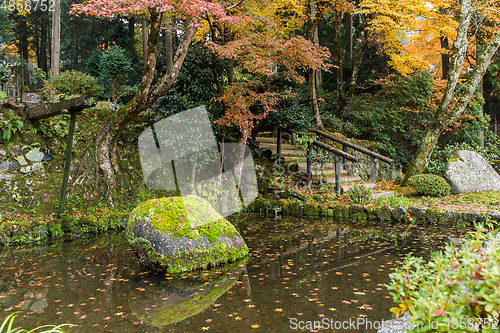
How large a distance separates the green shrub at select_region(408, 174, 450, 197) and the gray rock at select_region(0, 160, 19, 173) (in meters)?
9.91

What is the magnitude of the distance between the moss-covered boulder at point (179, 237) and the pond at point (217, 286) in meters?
0.20

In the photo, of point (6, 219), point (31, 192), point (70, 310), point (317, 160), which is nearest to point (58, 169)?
point (31, 192)

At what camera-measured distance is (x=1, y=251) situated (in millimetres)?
5609

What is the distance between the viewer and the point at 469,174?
29.8 feet

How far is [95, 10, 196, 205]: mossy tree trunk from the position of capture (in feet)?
24.7

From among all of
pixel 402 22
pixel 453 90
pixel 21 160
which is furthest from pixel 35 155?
pixel 402 22

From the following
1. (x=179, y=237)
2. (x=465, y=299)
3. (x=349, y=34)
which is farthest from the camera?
(x=349, y=34)

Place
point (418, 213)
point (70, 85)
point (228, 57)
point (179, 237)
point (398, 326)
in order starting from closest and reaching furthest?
1. point (398, 326)
2. point (179, 237)
3. point (418, 213)
4. point (228, 57)
5. point (70, 85)

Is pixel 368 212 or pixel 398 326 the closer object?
pixel 398 326

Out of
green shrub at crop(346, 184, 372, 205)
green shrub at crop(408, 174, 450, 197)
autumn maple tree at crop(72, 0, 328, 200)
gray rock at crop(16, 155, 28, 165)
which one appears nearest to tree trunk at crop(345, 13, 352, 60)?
autumn maple tree at crop(72, 0, 328, 200)

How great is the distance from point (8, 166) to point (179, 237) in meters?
5.11

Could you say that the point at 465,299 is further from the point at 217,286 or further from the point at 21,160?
the point at 21,160

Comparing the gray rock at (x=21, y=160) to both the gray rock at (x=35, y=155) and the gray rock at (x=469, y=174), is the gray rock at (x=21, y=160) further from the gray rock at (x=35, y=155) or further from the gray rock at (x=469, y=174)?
the gray rock at (x=469, y=174)

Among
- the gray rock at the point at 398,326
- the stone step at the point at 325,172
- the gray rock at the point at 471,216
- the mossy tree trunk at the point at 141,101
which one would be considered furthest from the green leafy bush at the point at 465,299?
the stone step at the point at 325,172
